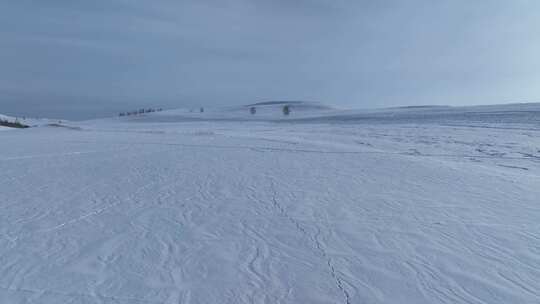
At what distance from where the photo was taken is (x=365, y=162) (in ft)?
30.4

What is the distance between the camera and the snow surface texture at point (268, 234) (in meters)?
3.03

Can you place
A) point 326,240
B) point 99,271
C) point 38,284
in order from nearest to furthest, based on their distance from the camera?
point 38,284
point 99,271
point 326,240

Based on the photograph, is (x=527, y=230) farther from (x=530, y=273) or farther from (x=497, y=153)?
(x=497, y=153)

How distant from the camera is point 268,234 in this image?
164 inches

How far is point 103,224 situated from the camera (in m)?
4.42

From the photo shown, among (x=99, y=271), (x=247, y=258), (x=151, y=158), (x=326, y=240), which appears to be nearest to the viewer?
(x=99, y=271)

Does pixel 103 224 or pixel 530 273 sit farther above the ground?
pixel 103 224

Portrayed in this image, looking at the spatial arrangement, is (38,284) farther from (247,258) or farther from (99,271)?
(247,258)

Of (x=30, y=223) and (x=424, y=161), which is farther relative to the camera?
(x=424, y=161)

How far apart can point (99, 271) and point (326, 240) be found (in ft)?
7.07

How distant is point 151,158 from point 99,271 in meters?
6.86

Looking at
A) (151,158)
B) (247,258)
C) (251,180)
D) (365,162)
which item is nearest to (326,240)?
(247,258)

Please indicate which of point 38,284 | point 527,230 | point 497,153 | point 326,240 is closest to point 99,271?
point 38,284

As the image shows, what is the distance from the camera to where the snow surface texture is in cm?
303
